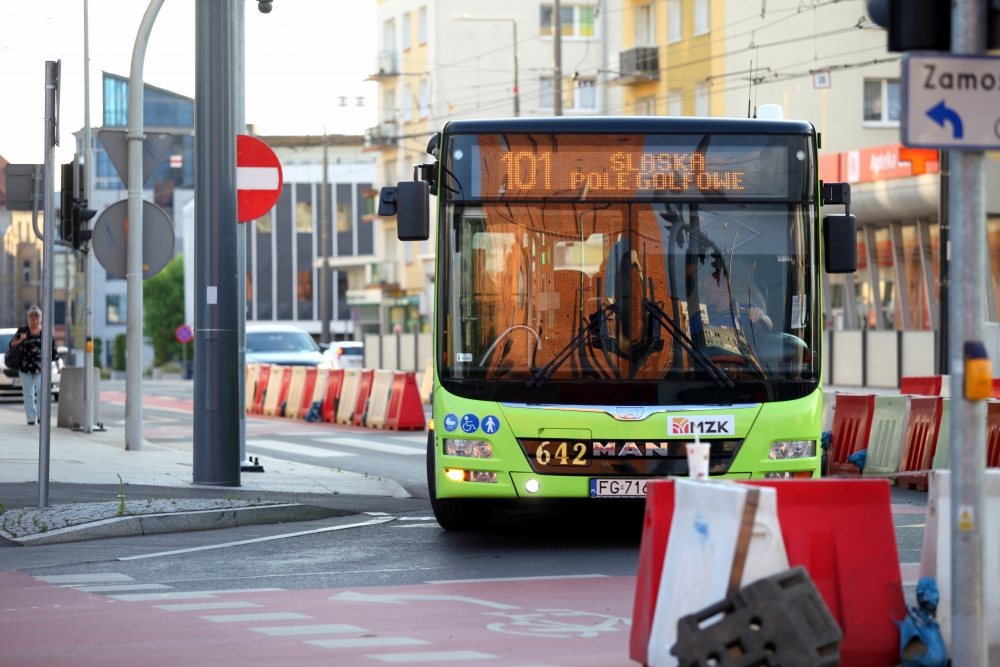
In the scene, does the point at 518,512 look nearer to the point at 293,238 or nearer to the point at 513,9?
the point at 513,9

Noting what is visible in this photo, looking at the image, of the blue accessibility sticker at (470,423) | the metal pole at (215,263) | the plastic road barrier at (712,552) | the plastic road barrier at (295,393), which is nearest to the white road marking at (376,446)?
the metal pole at (215,263)

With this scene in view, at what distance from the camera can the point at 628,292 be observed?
34.7 feet

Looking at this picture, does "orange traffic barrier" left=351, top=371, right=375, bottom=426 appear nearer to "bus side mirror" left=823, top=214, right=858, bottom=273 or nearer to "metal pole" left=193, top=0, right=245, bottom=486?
"metal pole" left=193, top=0, right=245, bottom=486

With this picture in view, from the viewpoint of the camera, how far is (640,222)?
1070 cm

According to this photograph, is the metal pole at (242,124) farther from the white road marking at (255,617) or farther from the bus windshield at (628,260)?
the white road marking at (255,617)

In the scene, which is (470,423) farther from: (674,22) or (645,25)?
(645,25)

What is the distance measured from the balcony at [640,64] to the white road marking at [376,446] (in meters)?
31.9

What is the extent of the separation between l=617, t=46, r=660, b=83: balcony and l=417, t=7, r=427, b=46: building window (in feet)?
58.5

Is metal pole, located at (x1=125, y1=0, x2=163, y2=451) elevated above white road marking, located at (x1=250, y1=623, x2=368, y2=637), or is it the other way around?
metal pole, located at (x1=125, y1=0, x2=163, y2=451)

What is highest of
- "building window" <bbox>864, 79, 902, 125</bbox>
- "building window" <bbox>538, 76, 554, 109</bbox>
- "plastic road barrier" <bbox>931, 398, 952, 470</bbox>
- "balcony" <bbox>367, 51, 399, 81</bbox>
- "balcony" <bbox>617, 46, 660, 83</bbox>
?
"balcony" <bbox>367, 51, 399, 81</bbox>

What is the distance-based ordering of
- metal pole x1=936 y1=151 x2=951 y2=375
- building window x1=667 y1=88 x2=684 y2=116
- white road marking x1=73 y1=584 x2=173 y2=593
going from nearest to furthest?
white road marking x1=73 y1=584 x2=173 y2=593 < metal pole x1=936 y1=151 x2=951 y2=375 < building window x1=667 y1=88 x2=684 y2=116

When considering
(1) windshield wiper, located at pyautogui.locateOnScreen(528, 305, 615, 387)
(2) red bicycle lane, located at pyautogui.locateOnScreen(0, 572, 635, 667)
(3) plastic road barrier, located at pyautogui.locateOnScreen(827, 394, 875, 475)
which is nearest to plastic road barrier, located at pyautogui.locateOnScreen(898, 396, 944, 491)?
(3) plastic road barrier, located at pyautogui.locateOnScreen(827, 394, 875, 475)

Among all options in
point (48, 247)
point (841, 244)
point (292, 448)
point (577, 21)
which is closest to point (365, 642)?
point (841, 244)

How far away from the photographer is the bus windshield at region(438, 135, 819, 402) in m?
10.5
